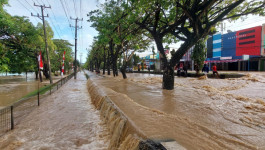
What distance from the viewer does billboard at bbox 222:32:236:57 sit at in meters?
29.6

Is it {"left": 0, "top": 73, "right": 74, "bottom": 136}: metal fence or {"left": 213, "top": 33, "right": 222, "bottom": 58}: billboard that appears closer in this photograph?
{"left": 0, "top": 73, "right": 74, "bottom": 136}: metal fence

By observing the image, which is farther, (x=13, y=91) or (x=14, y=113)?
(x=13, y=91)

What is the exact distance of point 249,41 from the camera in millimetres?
27000

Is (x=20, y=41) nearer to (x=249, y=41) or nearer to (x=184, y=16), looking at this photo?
(x=184, y=16)

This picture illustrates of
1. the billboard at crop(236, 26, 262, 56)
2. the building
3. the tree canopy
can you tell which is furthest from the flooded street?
the billboard at crop(236, 26, 262, 56)

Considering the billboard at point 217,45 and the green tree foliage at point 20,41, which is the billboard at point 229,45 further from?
the green tree foliage at point 20,41

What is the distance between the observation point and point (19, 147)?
3.78m

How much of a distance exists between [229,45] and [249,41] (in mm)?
3685

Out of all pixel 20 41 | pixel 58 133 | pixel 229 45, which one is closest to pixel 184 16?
pixel 58 133

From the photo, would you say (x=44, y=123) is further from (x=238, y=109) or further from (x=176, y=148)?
(x=238, y=109)

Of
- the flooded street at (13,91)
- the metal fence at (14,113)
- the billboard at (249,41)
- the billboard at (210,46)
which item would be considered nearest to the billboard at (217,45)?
the billboard at (210,46)

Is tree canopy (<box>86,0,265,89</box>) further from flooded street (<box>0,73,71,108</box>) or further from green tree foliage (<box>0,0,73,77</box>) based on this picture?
green tree foliage (<box>0,0,73,77</box>)

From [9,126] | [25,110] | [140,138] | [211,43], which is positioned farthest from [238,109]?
[211,43]

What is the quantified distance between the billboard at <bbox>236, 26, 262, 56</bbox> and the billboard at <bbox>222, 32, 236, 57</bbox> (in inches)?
31.5
